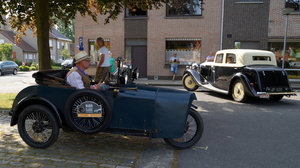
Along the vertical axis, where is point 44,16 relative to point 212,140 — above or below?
above

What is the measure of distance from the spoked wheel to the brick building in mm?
12639

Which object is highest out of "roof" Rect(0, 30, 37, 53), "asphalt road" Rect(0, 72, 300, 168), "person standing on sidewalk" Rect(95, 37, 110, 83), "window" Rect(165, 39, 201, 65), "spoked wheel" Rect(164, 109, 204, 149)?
"roof" Rect(0, 30, 37, 53)

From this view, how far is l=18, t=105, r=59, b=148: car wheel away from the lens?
3.86 meters

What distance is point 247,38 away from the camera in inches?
634

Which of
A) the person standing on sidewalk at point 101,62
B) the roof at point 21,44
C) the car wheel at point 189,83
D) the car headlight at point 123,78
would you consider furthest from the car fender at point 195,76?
the roof at point 21,44

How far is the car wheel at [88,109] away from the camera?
143 inches

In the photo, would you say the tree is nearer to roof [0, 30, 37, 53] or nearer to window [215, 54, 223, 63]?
window [215, 54, 223, 63]

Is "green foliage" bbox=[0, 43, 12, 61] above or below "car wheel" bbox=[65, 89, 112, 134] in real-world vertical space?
above

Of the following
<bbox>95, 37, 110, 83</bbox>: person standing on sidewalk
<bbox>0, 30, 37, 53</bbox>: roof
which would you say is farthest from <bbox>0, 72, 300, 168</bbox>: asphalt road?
→ <bbox>0, 30, 37, 53</bbox>: roof

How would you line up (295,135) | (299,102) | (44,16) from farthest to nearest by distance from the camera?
(299,102) < (44,16) < (295,135)

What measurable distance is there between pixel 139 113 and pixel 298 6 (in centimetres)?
1662

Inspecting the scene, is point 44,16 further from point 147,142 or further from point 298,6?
point 298,6

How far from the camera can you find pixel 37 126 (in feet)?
13.0

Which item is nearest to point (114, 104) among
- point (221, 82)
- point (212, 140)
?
point (212, 140)
